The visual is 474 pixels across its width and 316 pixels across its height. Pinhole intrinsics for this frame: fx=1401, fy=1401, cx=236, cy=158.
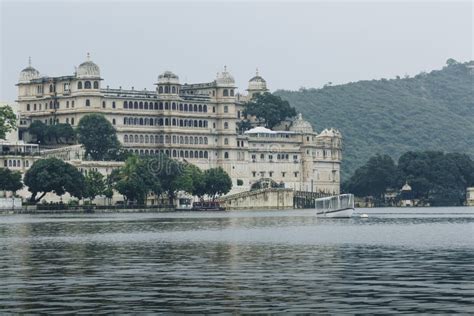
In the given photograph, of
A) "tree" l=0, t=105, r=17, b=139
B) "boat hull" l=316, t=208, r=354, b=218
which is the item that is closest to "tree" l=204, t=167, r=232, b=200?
"tree" l=0, t=105, r=17, b=139

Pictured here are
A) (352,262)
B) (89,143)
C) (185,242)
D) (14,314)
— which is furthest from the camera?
(89,143)

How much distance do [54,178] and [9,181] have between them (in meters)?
6.88

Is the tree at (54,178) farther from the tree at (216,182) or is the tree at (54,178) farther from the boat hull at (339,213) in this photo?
the boat hull at (339,213)

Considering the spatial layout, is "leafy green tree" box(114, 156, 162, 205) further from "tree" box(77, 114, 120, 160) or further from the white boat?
the white boat

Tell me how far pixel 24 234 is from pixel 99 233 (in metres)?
5.09

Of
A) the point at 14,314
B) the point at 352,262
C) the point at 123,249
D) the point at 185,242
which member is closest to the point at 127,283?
the point at 14,314

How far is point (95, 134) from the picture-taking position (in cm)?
18862

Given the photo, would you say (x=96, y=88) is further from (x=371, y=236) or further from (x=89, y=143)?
(x=371, y=236)

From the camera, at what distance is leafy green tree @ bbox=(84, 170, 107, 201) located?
17038cm

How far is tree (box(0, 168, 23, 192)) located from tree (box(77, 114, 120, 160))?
2048 centimetres

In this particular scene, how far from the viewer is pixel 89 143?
188250mm

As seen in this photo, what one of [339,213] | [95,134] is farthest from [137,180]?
[339,213]

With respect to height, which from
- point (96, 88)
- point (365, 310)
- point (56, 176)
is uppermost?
point (96, 88)

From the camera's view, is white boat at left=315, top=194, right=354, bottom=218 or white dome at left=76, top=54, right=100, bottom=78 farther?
white dome at left=76, top=54, right=100, bottom=78
